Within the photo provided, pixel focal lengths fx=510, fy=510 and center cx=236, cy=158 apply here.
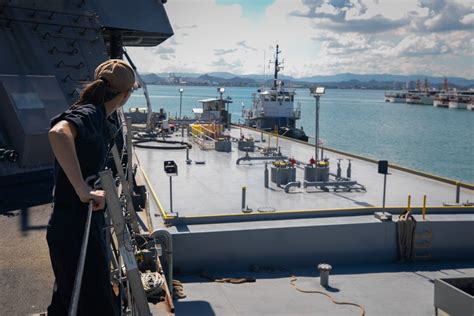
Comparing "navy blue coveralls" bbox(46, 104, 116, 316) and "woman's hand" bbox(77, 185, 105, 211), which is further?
"navy blue coveralls" bbox(46, 104, 116, 316)

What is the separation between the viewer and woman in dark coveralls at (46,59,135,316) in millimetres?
2299

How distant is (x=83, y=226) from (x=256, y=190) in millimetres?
10146

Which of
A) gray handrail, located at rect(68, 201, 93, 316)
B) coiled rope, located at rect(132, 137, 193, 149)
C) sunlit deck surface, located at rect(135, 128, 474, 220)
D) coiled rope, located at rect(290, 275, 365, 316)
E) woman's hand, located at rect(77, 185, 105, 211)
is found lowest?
coiled rope, located at rect(290, 275, 365, 316)

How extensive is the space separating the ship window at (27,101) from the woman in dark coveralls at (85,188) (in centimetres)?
678

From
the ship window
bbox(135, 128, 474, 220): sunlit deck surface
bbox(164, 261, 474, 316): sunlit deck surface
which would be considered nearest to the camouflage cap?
bbox(164, 261, 474, 316): sunlit deck surface

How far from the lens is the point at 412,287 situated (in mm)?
8852

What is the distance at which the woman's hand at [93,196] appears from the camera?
2.28 meters

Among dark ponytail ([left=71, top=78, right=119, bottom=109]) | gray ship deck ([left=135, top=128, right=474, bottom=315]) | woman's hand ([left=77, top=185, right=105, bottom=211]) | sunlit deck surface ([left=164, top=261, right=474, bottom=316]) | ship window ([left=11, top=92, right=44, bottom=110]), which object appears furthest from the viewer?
ship window ([left=11, top=92, right=44, bottom=110])

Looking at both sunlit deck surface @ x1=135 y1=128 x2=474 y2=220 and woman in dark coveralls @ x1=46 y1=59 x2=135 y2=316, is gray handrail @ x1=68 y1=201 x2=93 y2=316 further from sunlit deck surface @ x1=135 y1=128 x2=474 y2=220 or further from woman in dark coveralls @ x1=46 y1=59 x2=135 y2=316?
sunlit deck surface @ x1=135 y1=128 x2=474 y2=220

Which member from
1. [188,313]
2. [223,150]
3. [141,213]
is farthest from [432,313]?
[223,150]

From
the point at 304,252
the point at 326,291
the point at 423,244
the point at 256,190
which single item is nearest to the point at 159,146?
the point at 256,190

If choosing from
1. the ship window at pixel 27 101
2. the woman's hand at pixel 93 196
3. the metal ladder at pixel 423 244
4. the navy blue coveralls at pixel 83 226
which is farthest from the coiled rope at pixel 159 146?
the woman's hand at pixel 93 196

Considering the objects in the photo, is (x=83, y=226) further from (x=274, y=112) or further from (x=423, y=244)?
(x=274, y=112)

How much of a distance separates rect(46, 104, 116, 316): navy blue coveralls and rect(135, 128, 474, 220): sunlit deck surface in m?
7.45
